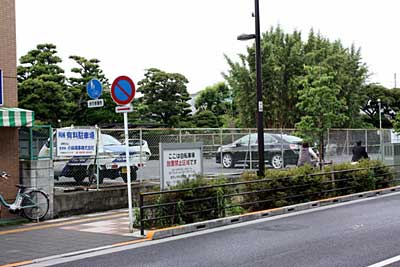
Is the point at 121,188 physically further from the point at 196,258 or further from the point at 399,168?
the point at 399,168

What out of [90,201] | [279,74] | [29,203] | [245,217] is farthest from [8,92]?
[279,74]

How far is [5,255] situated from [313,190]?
9.17 m

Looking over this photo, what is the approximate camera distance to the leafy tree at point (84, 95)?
128ft

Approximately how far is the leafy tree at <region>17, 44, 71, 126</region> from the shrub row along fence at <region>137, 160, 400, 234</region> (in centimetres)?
2398

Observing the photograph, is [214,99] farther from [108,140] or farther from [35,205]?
[35,205]

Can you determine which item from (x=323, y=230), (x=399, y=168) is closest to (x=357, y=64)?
(x=399, y=168)

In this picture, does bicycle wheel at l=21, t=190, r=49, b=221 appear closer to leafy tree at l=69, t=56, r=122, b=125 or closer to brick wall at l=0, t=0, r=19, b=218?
brick wall at l=0, t=0, r=19, b=218

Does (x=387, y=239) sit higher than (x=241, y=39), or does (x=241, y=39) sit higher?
(x=241, y=39)

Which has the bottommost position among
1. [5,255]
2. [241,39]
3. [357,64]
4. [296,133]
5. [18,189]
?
[5,255]

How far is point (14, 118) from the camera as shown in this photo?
480 inches

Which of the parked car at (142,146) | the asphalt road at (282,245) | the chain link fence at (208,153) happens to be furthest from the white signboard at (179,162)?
the parked car at (142,146)

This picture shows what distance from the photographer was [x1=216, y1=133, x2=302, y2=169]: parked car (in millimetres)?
20953

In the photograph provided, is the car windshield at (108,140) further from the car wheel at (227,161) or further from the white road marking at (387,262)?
the white road marking at (387,262)

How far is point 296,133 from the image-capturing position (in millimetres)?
21109
